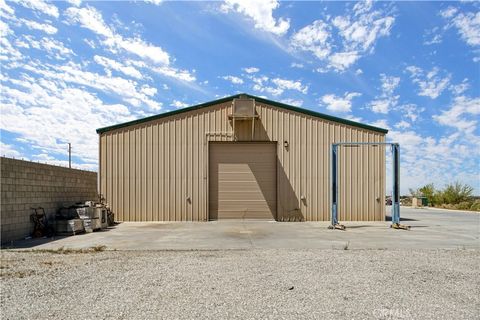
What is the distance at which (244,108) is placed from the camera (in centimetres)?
1460

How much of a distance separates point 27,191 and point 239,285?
8178mm

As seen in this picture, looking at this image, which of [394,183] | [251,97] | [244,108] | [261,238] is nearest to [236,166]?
[244,108]

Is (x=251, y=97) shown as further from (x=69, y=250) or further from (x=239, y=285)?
(x=239, y=285)

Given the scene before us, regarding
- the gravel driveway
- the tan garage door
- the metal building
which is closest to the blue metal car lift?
the metal building

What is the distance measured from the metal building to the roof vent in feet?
0.93

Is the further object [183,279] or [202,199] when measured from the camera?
[202,199]

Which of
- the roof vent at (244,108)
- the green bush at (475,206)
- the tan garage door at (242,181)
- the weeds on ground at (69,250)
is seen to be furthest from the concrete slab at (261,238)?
the green bush at (475,206)

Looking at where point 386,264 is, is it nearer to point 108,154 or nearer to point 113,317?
point 113,317

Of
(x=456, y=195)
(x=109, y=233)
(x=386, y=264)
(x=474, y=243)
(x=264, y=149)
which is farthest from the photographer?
(x=456, y=195)

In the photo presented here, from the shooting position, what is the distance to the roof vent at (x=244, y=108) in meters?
14.6

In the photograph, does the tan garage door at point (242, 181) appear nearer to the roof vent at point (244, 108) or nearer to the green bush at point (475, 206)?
the roof vent at point (244, 108)

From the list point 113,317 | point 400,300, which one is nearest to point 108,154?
point 113,317

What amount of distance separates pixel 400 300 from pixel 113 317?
3609 mm

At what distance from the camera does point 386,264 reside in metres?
6.59
